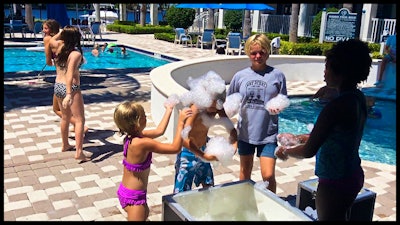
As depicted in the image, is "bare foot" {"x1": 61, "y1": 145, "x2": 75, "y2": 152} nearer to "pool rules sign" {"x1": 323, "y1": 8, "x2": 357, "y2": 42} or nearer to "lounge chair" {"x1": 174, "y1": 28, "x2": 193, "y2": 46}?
"pool rules sign" {"x1": 323, "y1": 8, "x2": 357, "y2": 42}

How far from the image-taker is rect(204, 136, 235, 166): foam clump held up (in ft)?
9.98

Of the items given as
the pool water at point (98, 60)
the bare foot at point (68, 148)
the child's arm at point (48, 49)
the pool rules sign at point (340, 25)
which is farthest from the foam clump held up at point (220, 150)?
the pool water at point (98, 60)

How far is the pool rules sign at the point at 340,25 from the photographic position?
13.5 m

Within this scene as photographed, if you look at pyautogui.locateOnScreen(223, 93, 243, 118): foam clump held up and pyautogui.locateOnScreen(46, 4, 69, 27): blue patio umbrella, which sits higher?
pyautogui.locateOnScreen(46, 4, 69, 27): blue patio umbrella

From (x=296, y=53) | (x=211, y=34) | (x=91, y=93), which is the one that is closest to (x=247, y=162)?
(x=91, y=93)

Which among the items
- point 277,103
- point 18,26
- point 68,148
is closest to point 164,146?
point 277,103

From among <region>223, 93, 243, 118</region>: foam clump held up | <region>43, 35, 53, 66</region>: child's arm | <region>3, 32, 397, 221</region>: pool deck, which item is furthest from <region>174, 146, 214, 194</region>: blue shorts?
<region>43, 35, 53, 66</region>: child's arm

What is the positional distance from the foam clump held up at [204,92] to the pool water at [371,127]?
4.63m

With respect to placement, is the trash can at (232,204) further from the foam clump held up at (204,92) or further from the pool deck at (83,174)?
the pool deck at (83,174)

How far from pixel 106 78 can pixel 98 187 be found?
804 centimetres

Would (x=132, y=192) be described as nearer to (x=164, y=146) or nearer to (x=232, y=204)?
(x=164, y=146)

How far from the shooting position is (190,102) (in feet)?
10.1

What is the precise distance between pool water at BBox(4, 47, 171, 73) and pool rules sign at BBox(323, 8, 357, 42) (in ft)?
22.5

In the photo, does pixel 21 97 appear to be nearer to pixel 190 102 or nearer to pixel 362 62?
pixel 190 102
